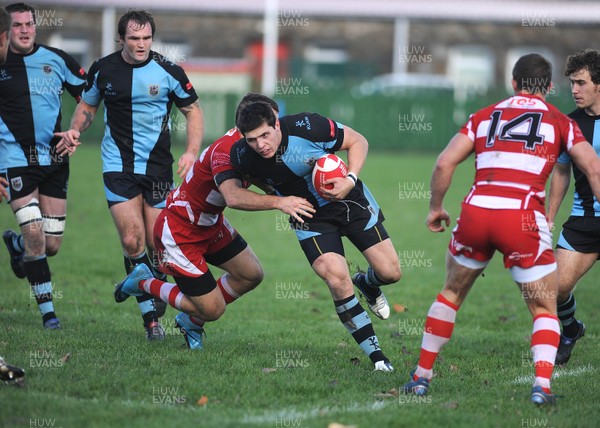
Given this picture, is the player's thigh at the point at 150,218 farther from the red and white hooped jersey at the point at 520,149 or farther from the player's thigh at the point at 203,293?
the red and white hooped jersey at the point at 520,149

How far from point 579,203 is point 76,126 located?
464 centimetres

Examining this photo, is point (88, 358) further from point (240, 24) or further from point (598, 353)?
point (240, 24)

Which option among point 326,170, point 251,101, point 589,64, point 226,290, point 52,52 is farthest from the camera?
point 52,52

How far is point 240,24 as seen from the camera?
40531 mm

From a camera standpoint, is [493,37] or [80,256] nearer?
[80,256]

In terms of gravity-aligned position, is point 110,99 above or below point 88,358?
above

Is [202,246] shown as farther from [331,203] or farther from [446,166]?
[446,166]

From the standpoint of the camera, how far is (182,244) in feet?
23.2

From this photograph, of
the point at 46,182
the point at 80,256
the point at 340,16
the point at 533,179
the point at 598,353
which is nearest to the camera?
the point at 533,179

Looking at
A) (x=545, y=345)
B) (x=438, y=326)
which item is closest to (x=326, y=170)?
(x=438, y=326)

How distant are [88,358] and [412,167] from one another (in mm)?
18637

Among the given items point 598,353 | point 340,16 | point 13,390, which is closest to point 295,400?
point 13,390

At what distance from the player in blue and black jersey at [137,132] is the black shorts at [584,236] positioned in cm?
339

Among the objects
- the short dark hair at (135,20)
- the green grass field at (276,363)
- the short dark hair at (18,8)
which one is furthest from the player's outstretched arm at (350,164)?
the short dark hair at (18,8)
